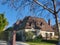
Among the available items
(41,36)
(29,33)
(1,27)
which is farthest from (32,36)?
(1,27)

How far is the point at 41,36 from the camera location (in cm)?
4884

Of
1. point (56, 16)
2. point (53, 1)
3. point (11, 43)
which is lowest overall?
point (11, 43)

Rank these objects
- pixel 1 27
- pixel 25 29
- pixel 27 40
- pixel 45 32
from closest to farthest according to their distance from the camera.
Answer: pixel 27 40 → pixel 25 29 → pixel 45 32 → pixel 1 27

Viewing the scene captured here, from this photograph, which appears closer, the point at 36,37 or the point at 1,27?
the point at 36,37

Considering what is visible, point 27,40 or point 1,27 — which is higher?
point 1,27

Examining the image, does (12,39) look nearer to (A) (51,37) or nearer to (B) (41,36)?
(B) (41,36)

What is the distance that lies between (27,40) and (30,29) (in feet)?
14.7

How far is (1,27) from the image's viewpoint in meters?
55.2

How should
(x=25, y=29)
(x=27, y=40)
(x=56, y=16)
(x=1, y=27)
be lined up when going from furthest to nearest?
(x=1, y=27) < (x=25, y=29) < (x=27, y=40) < (x=56, y=16)

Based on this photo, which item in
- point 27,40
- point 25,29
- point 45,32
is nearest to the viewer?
point 27,40

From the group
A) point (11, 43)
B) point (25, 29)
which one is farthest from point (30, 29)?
point (11, 43)

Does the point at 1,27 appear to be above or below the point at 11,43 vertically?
above

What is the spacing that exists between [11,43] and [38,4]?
222 inches

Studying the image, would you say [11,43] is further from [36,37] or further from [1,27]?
[1,27]
